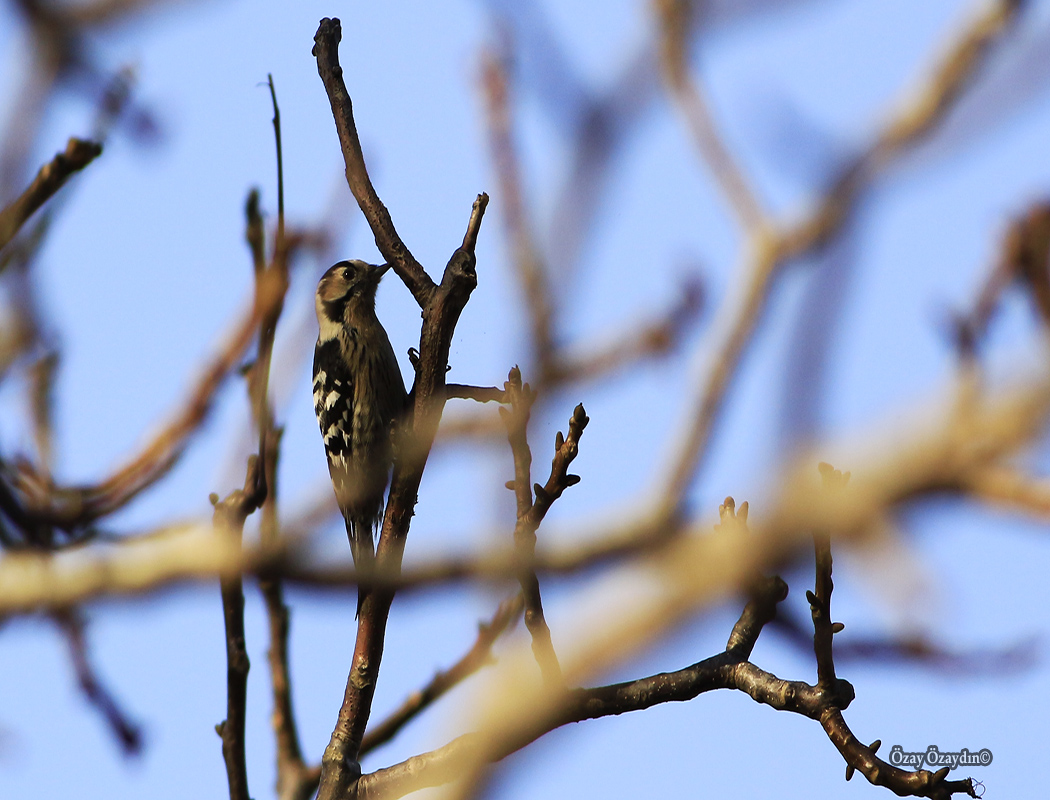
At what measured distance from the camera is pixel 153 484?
8.50ft

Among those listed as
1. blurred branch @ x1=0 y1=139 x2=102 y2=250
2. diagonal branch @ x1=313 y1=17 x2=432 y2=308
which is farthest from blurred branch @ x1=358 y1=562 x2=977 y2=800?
blurred branch @ x1=0 y1=139 x2=102 y2=250

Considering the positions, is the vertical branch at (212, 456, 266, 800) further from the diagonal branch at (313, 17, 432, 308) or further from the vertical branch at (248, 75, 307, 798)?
the diagonal branch at (313, 17, 432, 308)

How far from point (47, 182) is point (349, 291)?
15.5ft

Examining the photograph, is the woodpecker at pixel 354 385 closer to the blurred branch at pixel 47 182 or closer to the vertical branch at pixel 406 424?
the vertical branch at pixel 406 424

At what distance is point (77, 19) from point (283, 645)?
6.93 feet

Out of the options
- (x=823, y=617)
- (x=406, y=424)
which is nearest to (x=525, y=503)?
(x=406, y=424)

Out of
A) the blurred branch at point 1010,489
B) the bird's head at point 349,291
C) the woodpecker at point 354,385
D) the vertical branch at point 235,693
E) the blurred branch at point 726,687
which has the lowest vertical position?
the blurred branch at point 1010,489

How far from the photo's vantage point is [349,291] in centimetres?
690

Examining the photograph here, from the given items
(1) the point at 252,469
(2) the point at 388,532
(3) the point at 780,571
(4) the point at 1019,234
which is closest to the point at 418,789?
(2) the point at 388,532

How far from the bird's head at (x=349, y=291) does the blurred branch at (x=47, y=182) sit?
4.57 m

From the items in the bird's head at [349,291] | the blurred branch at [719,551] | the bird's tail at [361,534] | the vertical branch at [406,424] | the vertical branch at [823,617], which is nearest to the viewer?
the blurred branch at [719,551]

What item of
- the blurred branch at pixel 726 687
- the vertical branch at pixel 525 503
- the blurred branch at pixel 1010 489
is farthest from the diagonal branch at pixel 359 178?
the blurred branch at pixel 1010 489

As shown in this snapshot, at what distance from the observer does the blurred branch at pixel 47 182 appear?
7.02 feet

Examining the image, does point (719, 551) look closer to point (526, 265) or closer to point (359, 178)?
point (526, 265)
